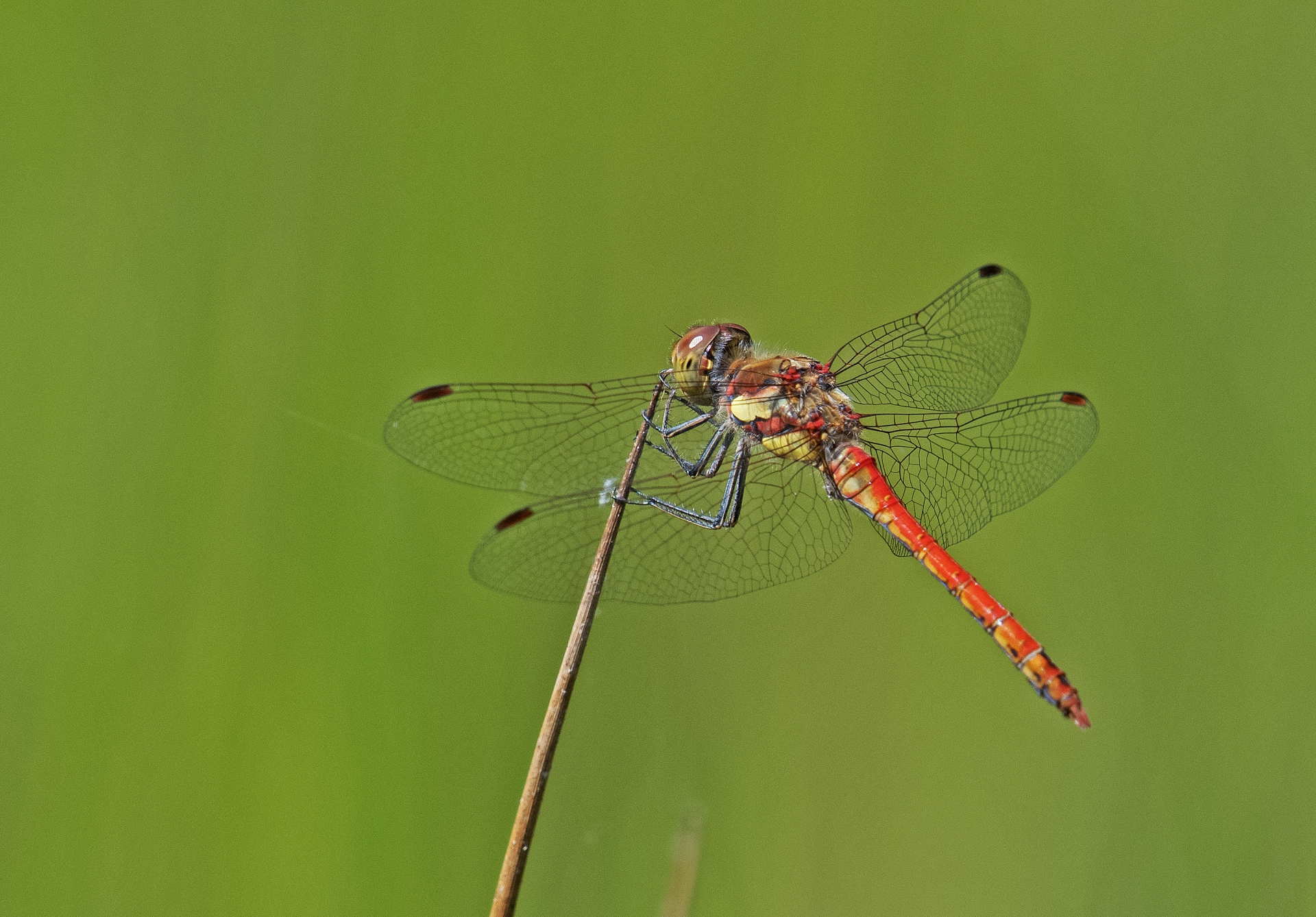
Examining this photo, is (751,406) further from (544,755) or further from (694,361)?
(544,755)

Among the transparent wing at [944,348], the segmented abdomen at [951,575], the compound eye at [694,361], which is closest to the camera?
the segmented abdomen at [951,575]

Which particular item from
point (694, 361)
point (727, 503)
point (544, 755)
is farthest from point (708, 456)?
point (544, 755)

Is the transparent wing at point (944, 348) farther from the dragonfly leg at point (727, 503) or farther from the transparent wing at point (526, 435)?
the transparent wing at point (526, 435)

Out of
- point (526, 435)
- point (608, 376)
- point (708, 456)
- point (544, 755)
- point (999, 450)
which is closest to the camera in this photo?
point (544, 755)

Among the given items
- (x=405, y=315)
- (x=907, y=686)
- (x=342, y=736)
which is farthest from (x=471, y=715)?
(x=907, y=686)

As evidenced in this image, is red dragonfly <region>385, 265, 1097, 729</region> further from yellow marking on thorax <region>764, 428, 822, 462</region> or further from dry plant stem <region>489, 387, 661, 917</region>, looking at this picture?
dry plant stem <region>489, 387, 661, 917</region>

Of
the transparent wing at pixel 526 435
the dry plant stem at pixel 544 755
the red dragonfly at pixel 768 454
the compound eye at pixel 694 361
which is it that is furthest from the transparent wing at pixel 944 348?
the dry plant stem at pixel 544 755
